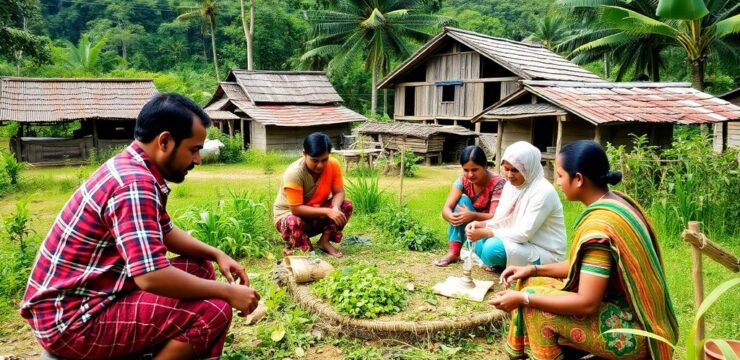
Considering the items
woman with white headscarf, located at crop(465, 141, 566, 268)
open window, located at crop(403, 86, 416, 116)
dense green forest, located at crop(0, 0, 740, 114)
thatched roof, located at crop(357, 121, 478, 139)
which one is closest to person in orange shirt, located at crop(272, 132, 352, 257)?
woman with white headscarf, located at crop(465, 141, 566, 268)

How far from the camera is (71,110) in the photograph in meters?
17.3

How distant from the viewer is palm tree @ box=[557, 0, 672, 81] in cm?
1928

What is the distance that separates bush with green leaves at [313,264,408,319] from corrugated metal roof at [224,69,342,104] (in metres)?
17.9

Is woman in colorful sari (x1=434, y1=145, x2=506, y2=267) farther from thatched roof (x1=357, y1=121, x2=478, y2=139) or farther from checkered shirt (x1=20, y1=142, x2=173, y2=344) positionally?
thatched roof (x1=357, y1=121, x2=478, y2=139)

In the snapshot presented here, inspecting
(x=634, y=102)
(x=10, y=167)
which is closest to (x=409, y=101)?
(x=634, y=102)

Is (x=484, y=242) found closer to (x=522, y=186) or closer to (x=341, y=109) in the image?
(x=522, y=186)

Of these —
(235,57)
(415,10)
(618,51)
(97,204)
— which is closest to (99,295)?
(97,204)

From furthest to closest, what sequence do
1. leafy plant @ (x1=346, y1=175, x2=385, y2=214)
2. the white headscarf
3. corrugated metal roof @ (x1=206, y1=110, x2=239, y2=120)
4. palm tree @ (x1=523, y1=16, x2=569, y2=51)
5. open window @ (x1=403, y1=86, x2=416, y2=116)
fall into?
palm tree @ (x1=523, y1=16, x2=569, y2=51)
corrugated metal roof @ (x1=206, y1=110, x2=239, y2=120)
open window @ (x1=403, y1=86, x2=416, y2=116)
leafy plant @ (x1=346, y1=175, x2=385, y2=214)
the white headscarf

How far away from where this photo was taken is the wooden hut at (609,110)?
34.7 feet

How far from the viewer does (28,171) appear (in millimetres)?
15797

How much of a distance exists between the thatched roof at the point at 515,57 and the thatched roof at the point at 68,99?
979 cm

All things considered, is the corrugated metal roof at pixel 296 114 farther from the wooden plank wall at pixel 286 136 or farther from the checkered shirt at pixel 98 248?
the checkered shirt at pixel 98 248

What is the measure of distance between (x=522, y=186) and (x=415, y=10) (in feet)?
82.9

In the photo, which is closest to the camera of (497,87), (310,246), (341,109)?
(310,246)
